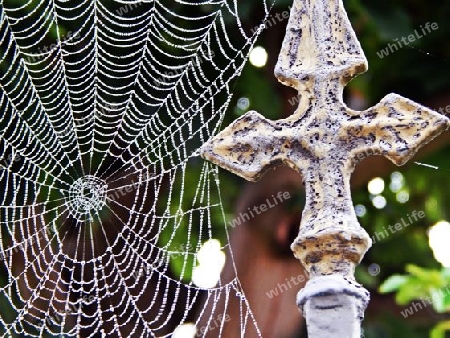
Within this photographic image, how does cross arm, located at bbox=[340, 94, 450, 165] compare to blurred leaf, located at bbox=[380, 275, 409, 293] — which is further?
blurred leaf, located at bbox=[380, 275, 409, 293]

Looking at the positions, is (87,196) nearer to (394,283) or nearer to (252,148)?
(394,283)

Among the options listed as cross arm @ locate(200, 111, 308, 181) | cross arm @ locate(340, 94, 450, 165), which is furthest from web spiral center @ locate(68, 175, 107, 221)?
cross arm @ locate(340, 94, 450, 165)

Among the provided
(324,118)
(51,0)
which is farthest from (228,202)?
(324,118)

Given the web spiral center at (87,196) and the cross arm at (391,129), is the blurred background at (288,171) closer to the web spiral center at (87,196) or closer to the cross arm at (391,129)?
the web spiral center at (87,196)

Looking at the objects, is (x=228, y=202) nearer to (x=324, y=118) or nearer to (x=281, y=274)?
(x=281, y=274)

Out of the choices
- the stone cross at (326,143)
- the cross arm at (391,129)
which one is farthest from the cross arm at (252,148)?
the cross arm at (391,129)

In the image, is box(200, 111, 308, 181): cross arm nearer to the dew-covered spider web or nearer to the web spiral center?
the dew-covered spider web

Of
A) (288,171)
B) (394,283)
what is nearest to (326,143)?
(394,283)
